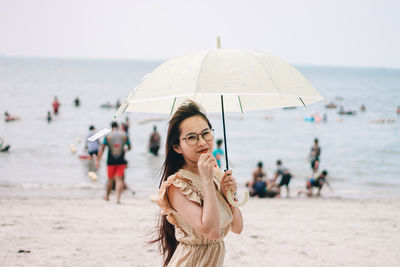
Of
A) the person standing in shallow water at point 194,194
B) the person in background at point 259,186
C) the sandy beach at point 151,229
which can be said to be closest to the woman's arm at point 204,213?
the person standing in shallow water at point 194,194

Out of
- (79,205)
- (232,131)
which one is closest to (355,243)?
(79,205)

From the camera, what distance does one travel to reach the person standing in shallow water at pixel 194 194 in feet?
7.13

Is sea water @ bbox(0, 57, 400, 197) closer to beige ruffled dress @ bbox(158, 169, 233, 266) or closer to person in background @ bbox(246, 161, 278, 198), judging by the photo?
person in background @ bbox(246, 161, 278, 198)

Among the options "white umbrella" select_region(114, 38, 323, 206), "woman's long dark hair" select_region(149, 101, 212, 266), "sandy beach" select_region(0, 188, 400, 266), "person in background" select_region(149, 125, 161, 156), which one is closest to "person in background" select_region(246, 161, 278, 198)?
"sandy beach" select_region(0, 188, 400, 266)

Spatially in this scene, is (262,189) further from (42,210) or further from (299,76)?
(299,76)

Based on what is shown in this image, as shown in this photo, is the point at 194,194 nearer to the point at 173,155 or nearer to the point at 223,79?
the point at 173,155

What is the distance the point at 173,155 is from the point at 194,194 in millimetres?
328

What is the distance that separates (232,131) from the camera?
32281 mm

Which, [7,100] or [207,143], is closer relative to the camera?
[207,143]

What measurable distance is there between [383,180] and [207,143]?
56.5 feet

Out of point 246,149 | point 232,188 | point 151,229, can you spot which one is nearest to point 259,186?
point 151,229

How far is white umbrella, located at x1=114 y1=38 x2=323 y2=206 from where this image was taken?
241 cm

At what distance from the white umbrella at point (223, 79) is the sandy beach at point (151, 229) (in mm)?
3440

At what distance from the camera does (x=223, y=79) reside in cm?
245
